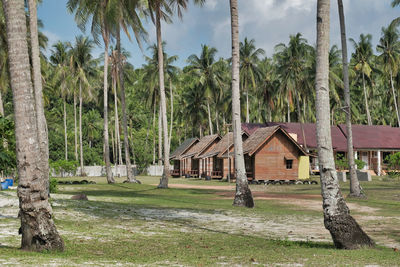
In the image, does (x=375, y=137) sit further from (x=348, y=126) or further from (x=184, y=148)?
(x=348, y=126)

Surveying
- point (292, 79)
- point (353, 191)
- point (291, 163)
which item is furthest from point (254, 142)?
point (353, 191)

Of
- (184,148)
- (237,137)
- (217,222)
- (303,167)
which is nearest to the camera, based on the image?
(217,222)

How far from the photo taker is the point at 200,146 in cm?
6244

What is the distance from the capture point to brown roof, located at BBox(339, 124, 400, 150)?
58.4 metres

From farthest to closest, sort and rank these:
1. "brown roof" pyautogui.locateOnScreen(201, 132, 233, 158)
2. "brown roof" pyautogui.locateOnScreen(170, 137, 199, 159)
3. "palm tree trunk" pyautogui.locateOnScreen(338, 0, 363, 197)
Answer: "brown roof" pyautogui.locateOnScreen(170, 137, 199, 159), "brown roof" pyautogui.locateOnScreen(201, 132, 233, 158), "palm tree trunk" pyautogui.locateOnScreen(338, 0, 363, 197)

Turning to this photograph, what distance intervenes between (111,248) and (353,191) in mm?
17493

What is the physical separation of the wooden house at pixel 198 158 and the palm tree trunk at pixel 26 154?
49149mm

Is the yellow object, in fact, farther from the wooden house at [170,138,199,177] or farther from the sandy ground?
the sandy ground

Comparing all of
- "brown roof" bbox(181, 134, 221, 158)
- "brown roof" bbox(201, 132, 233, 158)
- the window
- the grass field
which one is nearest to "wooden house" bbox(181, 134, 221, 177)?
"brown roof" bbox(181, 134, 221, 158)

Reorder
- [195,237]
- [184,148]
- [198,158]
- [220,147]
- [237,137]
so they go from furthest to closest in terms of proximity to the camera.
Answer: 1. [184,148]
2. [198,158]
3. [220,147]
4. [237,137]
5. [195,237]

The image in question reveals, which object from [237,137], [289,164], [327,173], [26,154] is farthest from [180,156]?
[26,154]

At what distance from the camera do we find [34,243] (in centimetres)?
838

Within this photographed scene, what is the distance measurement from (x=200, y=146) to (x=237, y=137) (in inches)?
1666

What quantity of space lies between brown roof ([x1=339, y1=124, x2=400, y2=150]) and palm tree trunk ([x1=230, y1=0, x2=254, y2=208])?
40838 mm
